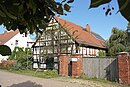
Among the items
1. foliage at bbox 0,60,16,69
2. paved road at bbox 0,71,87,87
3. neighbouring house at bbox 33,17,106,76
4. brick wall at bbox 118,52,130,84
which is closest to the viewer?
paved road at bbox 0,71,87,87

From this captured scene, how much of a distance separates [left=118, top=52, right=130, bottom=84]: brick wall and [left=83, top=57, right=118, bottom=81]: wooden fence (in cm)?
98

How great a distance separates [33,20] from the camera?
1.92 m

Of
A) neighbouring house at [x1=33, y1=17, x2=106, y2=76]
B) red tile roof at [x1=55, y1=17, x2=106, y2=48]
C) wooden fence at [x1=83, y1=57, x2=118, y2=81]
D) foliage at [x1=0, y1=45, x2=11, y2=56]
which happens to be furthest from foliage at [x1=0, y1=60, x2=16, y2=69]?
foliage at [x1=0, y1=45, x2=11, y2=56]

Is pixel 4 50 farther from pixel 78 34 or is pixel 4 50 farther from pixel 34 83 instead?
pixel 78 34

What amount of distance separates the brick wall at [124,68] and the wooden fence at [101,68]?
38.6 inches

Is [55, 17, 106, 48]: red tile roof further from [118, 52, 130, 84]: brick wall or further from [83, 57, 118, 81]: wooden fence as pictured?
[118, 52, 130, 84]: brick wall

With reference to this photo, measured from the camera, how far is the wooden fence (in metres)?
18.1

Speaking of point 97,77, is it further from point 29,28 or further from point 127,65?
point 29,28

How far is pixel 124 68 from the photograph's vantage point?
16.6 m

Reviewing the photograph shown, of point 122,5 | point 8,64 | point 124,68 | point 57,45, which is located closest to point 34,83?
point 124,68

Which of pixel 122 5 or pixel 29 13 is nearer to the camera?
pixel 122 5

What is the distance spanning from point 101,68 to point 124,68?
2.81 meters

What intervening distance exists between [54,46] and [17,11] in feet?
90.7

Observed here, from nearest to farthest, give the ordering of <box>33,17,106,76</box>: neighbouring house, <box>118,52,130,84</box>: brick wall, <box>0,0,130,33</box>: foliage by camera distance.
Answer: <box>0,0,130,33</box>: foliage → <box>118,52,130,84</box>: brick wall → <box>33,17,106,76</box>: neighbouring house
